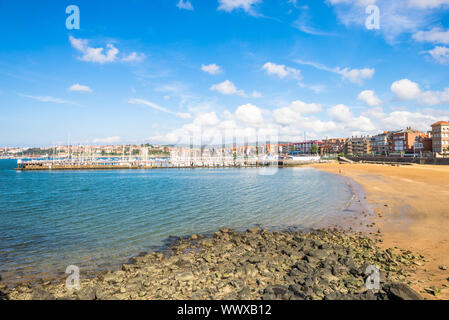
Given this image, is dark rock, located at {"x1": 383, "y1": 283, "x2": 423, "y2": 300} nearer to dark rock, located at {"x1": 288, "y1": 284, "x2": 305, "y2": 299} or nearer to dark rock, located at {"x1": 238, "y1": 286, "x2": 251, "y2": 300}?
dark rock, located at {"x1": 288, "y1": 284, "x2": 305, "y2": 299}

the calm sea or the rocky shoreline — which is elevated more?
the rocky shoreline

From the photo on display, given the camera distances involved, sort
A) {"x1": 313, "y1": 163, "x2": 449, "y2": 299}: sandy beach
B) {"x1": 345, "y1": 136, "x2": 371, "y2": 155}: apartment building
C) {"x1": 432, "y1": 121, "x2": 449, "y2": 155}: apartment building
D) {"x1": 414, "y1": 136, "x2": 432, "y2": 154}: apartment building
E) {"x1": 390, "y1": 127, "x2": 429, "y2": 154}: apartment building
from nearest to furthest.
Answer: {"x1": 313, "y1": 163, "x2": 449, "y2": 299}: sandy beach < {"x1": 432, "y1": 121, "x2": 449, "y2": 155}: apartment building < {"x1": 414, "y1": 136, "x2": 432, "y2": 154}: apartment building < {"x1": 390, "y1": 127, "x2": 429, "y2": 154}: apartment building < {"x1": 345, "y1": 136, "x2": 371, "y2": 155}: apartment building

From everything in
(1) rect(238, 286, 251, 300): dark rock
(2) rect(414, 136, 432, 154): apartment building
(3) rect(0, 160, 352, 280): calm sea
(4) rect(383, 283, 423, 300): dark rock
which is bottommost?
(3) rect(0, 160, 352, 280): calm sea

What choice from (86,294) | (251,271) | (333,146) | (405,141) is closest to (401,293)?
(251,271)

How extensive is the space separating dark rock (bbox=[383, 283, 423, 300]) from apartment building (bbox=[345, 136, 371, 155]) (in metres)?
142

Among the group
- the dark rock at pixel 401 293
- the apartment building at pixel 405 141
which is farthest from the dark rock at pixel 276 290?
the apartment building at pixel 405 141

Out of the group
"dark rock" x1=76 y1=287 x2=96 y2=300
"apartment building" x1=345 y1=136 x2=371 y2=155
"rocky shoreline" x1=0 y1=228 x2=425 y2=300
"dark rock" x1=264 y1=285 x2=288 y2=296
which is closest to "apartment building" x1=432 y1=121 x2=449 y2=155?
"apartment building" x1=345 y1=136 x2=371 y2=155

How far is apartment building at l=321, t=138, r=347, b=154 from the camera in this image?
16157 cm

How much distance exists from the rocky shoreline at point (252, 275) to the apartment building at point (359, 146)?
13782 centimetres

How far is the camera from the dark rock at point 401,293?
6.95 metres

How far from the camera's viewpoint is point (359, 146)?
142 metres
